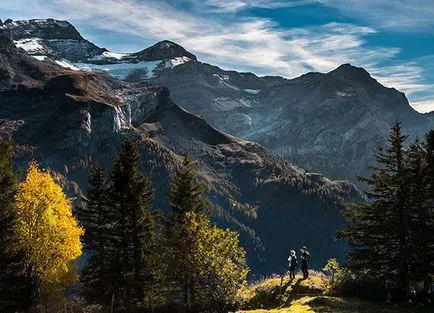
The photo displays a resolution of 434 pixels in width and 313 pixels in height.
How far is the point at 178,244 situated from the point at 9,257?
556 inches

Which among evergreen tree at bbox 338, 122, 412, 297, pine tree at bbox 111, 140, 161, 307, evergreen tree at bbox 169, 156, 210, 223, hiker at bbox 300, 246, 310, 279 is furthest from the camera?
evergreen tree at bbox 169, 156, 210, 223

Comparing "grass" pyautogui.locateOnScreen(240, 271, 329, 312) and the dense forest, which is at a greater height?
the dense forest

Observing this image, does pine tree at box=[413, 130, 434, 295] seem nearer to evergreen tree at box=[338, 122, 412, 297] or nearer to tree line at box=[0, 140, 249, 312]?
evergreen tree at box=[338, 122, 412, 297]

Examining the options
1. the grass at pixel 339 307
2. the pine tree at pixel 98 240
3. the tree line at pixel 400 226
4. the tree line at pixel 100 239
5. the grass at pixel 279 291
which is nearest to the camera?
the grass at pixel 339 307

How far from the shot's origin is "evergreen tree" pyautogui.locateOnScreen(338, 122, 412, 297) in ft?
108

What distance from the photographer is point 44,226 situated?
1602 inches

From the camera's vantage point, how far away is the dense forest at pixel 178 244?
107ft

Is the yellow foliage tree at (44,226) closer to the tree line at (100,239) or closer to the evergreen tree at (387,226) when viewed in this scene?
the tree line at (100,239)

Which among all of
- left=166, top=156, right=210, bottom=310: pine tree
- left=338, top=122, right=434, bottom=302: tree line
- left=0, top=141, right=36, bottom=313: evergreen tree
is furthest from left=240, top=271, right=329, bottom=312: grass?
left=0, top=141, right=36, bottom=313: evergreen tree

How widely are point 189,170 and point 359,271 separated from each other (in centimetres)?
1877

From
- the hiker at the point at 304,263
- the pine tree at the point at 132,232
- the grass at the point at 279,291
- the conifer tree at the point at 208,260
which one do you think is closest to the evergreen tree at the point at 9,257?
the pine tree at the point at 132,232

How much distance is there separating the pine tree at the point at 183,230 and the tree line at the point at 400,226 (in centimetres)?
1146

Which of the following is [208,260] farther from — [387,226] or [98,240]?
[98,240]

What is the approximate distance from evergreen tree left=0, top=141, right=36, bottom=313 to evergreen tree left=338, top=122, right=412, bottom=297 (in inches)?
999
